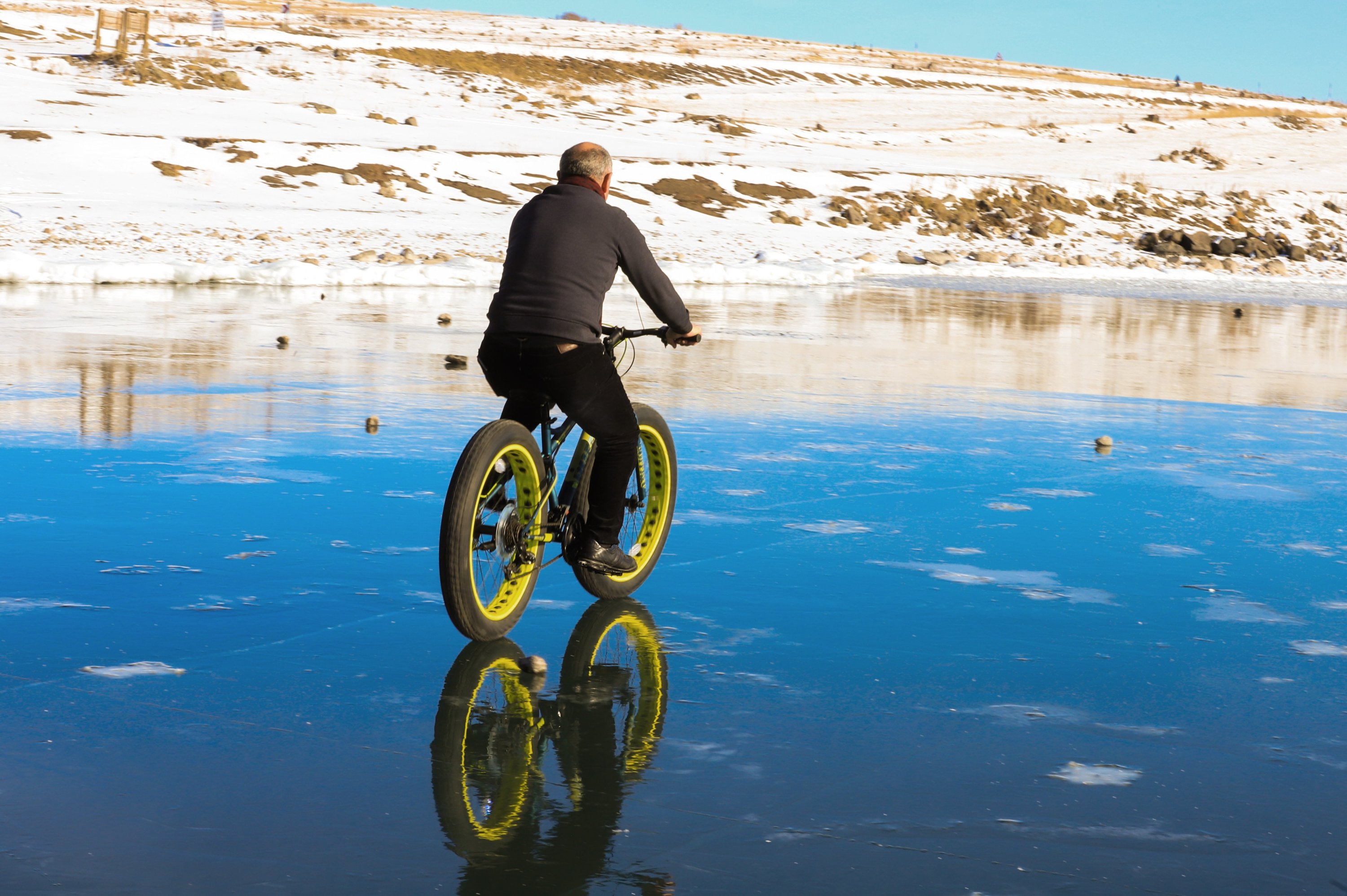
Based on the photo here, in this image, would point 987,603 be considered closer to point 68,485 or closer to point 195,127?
point 68,485

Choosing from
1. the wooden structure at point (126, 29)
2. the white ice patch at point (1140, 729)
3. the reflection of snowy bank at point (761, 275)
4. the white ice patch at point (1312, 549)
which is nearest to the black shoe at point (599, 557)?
the white ice patch at point (1140, 729)

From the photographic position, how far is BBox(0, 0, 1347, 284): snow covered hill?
3073cm

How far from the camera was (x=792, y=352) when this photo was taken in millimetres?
A: 16344

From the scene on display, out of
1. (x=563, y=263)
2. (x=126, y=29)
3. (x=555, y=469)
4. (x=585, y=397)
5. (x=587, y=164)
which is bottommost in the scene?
(x=555, y=469)

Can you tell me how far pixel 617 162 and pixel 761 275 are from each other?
14.9m

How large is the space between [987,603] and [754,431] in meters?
4.55

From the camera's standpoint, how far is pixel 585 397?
211 inches

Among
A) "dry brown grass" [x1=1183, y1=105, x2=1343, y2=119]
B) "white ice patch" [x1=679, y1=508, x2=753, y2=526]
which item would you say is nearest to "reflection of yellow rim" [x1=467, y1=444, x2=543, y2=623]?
"white ice patch" [x1=679, y1=508, x2=753, y2=526]

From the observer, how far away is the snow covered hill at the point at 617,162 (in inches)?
1210

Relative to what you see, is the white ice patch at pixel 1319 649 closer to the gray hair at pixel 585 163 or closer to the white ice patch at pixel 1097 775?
the white ice patch at pixel 1097 775

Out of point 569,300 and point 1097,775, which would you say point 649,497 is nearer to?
point 569,300

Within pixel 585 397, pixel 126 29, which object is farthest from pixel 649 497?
pixel 126 29

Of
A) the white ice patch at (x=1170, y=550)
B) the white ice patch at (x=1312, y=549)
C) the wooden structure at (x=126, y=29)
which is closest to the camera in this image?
the white ice patch at (x=1170, y=550)

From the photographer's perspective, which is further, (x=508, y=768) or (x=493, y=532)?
(x=493, y=532)
